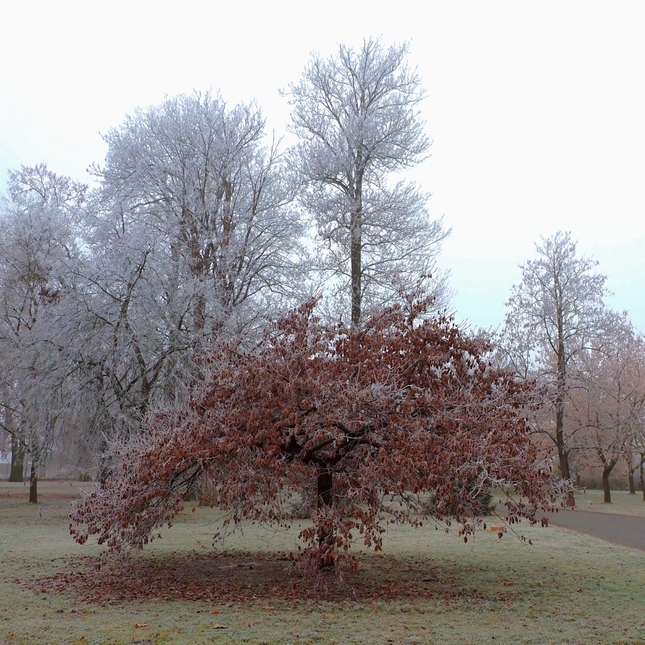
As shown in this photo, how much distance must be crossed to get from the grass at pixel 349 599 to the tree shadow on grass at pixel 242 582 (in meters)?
0.02

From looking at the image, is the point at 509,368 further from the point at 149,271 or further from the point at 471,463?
the point at 149,271

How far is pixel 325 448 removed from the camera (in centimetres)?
873

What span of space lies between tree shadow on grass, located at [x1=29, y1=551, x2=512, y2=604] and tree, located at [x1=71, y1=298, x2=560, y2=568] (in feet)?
1.56

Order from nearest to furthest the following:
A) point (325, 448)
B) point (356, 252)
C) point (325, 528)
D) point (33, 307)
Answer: point (325, 528)
point (325, 448)
point (356, 252)
point (33, 307)

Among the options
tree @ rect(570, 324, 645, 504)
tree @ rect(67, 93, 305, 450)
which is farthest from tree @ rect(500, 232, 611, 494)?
tree @ rect(67, 93, 305, 450)

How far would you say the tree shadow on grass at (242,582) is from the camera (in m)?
7.92

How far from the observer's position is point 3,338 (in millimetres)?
20359

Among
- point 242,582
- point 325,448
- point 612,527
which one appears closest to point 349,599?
point 242,582

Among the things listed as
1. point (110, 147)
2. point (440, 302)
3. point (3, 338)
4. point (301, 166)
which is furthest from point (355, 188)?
point (3, 338)

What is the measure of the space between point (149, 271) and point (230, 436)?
9139mm

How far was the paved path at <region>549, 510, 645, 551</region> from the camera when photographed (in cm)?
1517

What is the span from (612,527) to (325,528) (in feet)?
46.4

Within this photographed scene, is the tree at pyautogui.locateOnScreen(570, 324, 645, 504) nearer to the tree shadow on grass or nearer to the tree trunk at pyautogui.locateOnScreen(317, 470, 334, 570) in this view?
the tree shadow on grass

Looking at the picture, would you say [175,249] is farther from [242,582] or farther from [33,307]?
[242,582]
